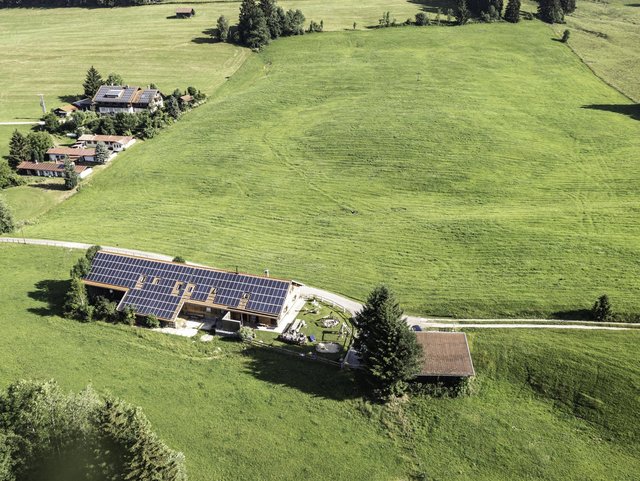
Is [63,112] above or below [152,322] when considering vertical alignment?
above

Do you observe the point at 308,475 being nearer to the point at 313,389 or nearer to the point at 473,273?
the point at 313,389

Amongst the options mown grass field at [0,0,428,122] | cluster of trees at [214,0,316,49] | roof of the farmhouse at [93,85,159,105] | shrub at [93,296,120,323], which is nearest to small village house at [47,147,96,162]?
roof of the farmhouse at [93,85,159,105]

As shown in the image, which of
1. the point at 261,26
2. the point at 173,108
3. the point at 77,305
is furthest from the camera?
the point at 261,26

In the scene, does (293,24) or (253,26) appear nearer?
(253,26)

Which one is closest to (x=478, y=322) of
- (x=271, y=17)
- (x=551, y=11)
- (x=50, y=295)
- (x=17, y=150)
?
(x=50, y=295)

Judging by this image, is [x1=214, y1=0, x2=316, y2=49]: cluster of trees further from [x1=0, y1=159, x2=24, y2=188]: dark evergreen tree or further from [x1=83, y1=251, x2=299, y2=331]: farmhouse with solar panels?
[x1=83, y1=251, x2=299, y2=331]: farmhouse with solar panels

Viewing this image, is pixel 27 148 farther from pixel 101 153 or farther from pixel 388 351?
pixel 388 351

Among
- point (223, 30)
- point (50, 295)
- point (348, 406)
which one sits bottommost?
point (348, 406)
